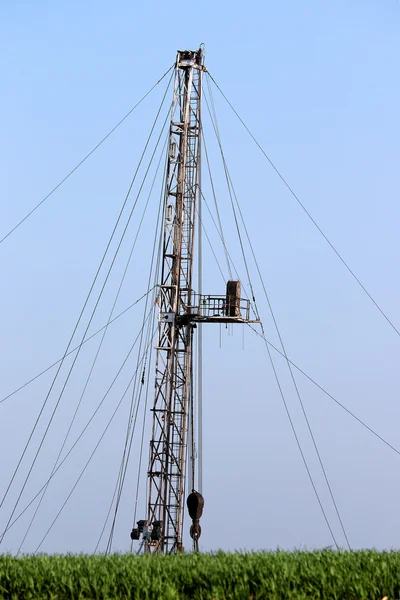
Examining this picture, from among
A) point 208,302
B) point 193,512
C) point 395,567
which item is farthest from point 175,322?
point 395,567

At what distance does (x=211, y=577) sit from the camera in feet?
110

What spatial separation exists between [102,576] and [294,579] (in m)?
5.28

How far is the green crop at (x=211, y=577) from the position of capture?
32.5 metres

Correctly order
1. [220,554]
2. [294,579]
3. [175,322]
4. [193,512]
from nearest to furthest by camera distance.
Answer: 1. [294,579]
2. [220,554]
3. [193,512]
4. [175,322]

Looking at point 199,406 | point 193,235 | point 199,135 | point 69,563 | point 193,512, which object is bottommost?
point 69,563

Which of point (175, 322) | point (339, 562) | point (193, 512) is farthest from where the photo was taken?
point (175, 322)

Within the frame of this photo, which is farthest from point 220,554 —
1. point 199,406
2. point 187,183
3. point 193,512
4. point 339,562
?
point 187,183

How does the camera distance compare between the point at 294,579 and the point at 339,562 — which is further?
the point at 339,562

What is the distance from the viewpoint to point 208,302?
5453cm

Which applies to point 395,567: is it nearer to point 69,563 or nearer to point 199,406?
point 69,563

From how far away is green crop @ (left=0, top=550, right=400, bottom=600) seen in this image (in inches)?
1278

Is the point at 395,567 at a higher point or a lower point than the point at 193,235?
lower

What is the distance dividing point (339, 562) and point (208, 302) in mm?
21026

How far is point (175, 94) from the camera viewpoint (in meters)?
55.3
